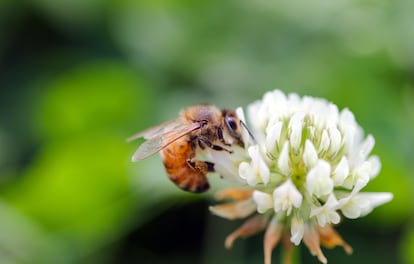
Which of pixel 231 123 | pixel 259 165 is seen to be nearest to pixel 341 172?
pixel 259 165

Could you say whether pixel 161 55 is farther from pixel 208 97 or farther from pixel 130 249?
pixel 130 249

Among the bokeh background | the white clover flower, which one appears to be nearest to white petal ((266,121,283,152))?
the white clover flower

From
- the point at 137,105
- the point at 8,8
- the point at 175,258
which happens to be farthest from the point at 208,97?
the point at 8,8

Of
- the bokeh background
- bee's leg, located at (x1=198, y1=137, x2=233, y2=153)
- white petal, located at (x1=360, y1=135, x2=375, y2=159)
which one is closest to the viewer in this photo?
white petal, located at (x1=360, y1=135, x2=375, y2=159)

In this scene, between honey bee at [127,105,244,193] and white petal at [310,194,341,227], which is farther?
honey bee at [127,105,244,193]

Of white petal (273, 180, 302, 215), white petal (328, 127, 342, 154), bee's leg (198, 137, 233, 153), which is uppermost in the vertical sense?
bee's leg (198, 137, 233, 153)

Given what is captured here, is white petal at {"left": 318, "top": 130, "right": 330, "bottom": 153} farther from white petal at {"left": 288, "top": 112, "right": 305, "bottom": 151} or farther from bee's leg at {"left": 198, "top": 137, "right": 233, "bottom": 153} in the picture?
bee's leg at {"left": 198, "top": 137, "right": 233, "bottom": 153}

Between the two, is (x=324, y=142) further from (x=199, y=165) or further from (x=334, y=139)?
(x=199, y=165)

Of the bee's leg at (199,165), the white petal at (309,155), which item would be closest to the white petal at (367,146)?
the white petal at (309,155)
